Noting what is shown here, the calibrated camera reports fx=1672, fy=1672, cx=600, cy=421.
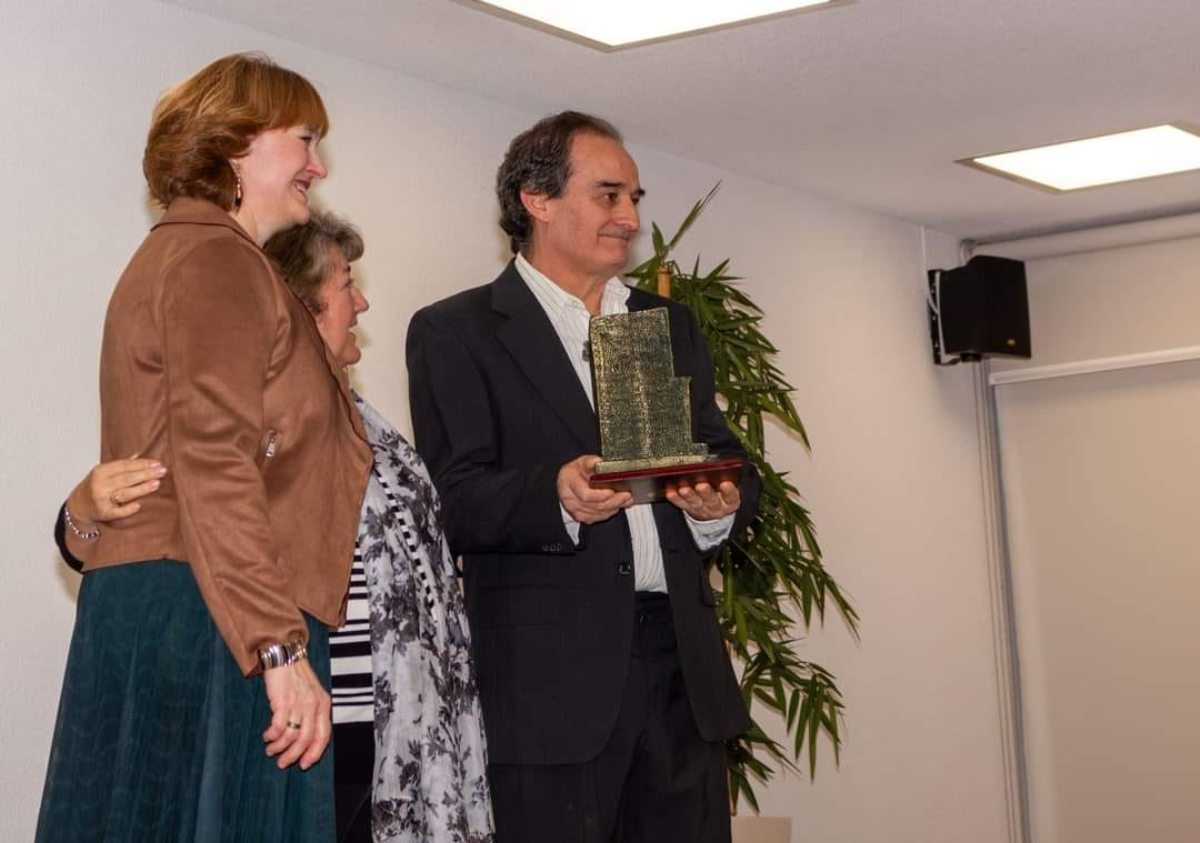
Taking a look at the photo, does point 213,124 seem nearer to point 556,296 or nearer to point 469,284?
point 556,296

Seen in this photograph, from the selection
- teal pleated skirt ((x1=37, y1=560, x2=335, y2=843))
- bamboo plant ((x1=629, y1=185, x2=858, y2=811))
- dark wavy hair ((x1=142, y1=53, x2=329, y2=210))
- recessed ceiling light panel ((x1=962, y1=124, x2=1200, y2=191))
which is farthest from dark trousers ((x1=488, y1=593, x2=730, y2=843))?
recessed ceiling light panel ((x1=962, y1=124, x2=1200, y2=191))

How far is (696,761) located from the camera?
2.55 meters

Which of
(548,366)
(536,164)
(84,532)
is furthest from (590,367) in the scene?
(84,532)

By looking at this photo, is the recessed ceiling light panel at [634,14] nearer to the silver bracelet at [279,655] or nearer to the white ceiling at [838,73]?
the white ceiling at [838,73]

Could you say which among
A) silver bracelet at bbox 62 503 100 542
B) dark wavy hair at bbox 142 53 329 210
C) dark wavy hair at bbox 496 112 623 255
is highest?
dark wavy hair at bbox 496 112 623 255

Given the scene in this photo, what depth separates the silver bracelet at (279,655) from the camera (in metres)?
1.85

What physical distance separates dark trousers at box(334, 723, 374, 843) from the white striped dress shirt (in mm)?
445

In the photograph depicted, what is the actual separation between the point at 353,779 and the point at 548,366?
735 millimetres

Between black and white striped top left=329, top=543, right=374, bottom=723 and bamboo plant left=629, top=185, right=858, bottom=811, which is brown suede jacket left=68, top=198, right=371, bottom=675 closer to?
black and white striped top left=329, top=543, right=374, bottom=723

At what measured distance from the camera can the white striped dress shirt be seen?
2.58 metres

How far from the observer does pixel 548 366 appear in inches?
104

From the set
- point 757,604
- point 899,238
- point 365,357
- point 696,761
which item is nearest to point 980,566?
point 899,238

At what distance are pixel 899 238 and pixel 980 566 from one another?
56.0 inches

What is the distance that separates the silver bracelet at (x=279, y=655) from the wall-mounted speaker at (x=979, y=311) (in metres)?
5.21
